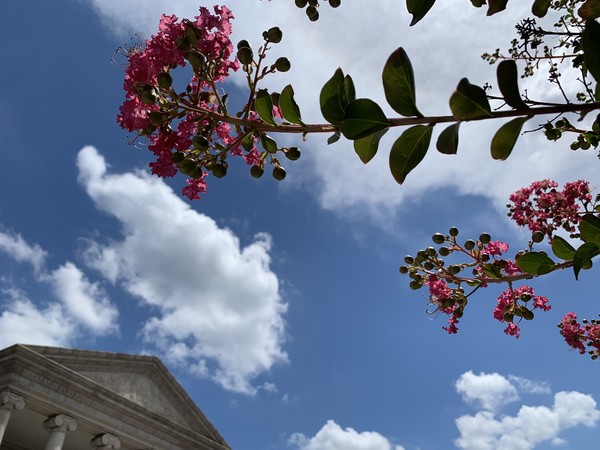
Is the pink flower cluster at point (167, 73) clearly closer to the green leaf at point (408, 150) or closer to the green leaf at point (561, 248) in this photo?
the green leaf at point (408, 150)

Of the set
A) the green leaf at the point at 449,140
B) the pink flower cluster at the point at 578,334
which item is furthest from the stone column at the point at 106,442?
the green leaf at the point at 449,140

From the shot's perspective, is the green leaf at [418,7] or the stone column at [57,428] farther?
the stone column at [57,428]

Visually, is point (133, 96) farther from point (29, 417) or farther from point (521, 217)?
point (29, 417)

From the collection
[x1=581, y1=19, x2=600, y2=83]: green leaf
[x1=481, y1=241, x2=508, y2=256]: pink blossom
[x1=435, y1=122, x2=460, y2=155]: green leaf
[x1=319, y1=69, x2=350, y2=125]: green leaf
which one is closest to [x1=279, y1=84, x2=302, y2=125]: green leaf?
[x1=319, y1=69, x2=350, y2=125]: green leaf

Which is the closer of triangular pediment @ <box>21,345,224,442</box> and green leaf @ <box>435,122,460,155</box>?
green leaf @ <box>435,122,460,155</box>

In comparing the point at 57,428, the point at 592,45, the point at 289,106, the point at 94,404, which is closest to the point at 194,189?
the point at 289,106

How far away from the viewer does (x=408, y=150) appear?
4.17 feet

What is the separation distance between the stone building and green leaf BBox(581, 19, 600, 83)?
1734cm

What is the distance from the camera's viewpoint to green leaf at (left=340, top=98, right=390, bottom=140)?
1.22 meters

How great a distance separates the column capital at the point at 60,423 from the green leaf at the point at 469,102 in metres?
18.0

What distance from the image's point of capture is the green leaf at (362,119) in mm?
1219

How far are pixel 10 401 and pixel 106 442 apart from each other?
3.88 m

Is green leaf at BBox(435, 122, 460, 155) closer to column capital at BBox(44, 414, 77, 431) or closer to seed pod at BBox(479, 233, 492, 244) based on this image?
seed pod at BBox(479, 233, 492, 244)

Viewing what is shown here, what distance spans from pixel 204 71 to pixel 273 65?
1.01 feet
